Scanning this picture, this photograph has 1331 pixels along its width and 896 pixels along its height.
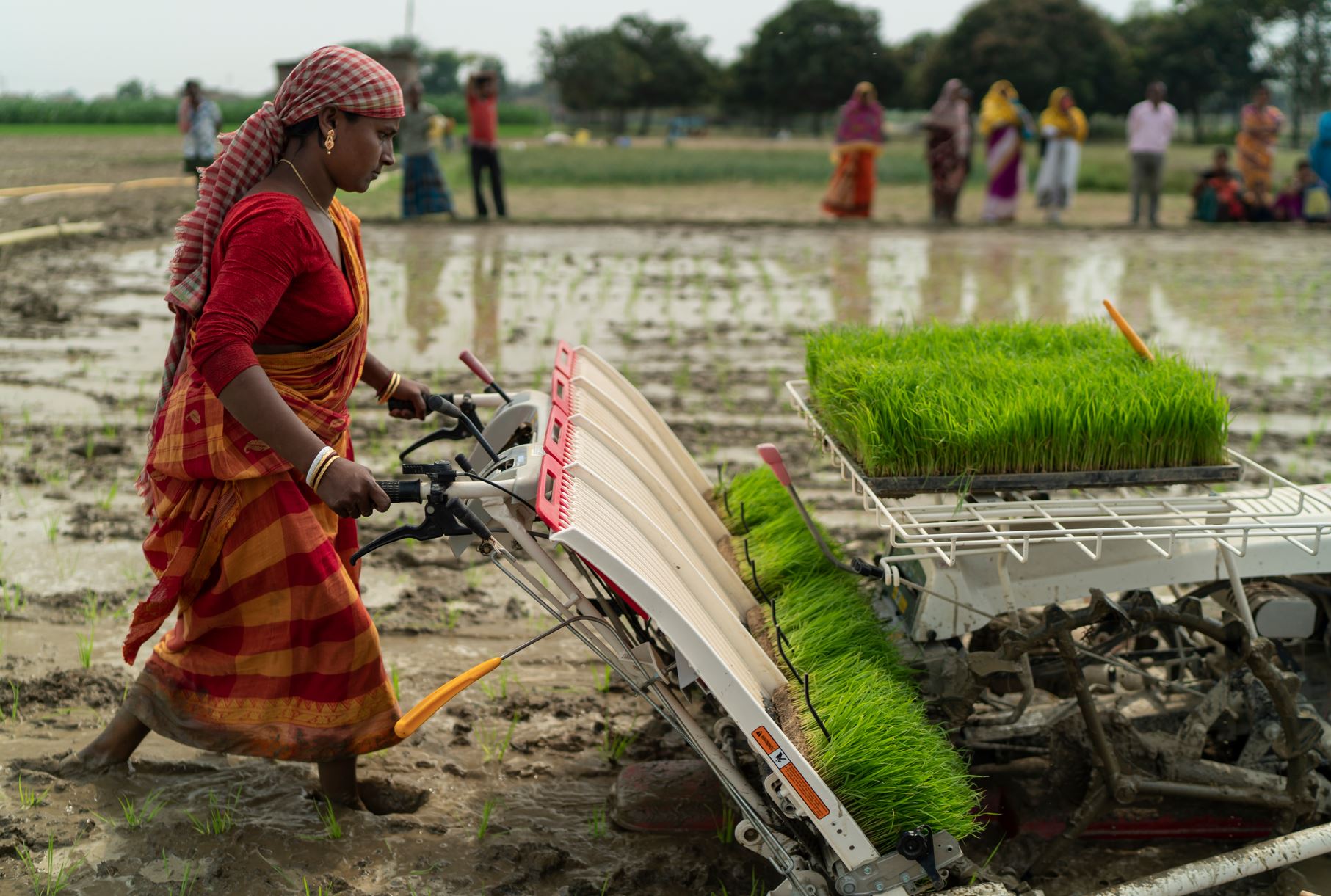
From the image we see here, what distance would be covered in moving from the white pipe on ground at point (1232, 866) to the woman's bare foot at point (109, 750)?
2286 millimetres

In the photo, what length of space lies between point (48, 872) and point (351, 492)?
114 centimetres

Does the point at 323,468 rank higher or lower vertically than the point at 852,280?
higher

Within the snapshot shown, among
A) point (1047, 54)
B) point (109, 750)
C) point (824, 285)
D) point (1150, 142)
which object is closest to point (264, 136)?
point (109, 750)

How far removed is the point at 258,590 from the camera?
268 cm

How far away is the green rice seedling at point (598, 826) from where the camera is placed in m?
2.91

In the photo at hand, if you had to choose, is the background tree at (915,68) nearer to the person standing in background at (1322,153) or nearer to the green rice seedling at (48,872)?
the person standing in background at (1322,153)

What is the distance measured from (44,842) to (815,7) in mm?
78715

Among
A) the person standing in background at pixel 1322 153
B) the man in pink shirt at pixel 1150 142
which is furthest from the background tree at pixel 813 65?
the person standing in background at pixel 1322 153

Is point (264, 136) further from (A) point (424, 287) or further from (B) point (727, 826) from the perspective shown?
(A) point (424, 287)

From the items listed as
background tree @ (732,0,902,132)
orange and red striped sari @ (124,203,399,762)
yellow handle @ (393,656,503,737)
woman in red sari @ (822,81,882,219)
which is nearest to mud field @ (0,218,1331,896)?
orange and red striped sari @ (124,203,399,762)

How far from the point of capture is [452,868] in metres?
2.73

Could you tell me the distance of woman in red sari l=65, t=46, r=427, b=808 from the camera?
7.98 feet

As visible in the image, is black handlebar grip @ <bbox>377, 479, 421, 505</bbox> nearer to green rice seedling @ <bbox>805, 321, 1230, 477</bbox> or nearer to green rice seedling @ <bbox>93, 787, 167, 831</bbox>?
green rice seedling @ <bbox>805, 321, 1230, 477</bbox>

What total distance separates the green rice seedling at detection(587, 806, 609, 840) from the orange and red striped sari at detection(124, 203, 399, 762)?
0.56 metres
